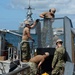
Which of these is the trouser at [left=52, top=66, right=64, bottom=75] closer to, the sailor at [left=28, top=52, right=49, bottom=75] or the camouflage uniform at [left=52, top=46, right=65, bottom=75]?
the camouflage uniform at [left=52, top=46, right=65, bottom=75]

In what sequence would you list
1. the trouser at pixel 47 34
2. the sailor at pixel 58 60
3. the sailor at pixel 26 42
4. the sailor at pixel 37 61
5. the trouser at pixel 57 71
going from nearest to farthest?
the sailor at pixel 58 60
the trouser at pixel 57 71
the sailor at pixel 37 61
the trouser at pixel 47 34
the sailor at pixel 26 42

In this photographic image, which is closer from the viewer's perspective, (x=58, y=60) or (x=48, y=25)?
(x=58, y=60)

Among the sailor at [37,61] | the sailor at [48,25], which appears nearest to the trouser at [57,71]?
the sailor at [37,61]

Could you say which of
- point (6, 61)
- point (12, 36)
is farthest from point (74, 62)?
point (12, 36)

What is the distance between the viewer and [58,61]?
315 inches

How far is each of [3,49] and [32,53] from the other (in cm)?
341

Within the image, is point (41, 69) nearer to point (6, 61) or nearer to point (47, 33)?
point (47, 33)

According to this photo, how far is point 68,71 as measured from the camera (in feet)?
21.9

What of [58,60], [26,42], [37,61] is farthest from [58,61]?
[26,42]

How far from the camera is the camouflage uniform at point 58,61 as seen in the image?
7812 mm

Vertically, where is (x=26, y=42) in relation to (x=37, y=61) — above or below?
above

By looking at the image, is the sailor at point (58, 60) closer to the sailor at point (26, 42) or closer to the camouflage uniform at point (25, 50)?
the sailor at point (26, 42)

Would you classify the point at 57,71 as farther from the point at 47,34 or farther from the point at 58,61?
the point at 47,34

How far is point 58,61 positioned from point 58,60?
0.10 ft
